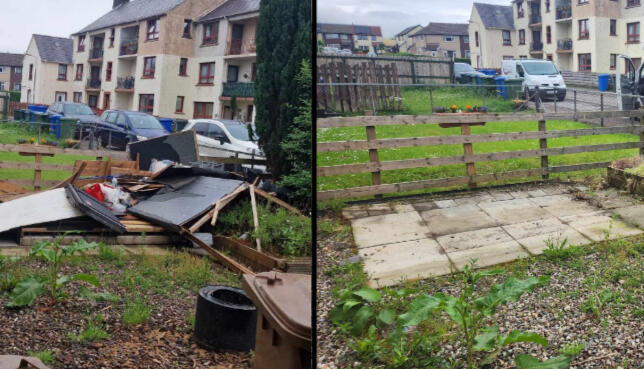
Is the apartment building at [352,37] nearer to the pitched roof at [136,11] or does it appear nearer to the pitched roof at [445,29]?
the pitched roof at [445,29]

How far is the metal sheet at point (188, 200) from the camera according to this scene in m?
2.37

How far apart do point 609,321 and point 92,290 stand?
1812mm

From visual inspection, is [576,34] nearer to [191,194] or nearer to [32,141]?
[191,194]

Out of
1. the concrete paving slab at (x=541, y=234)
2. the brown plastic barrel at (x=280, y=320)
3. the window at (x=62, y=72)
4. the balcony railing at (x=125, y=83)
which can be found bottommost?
the brown plastic barrel at (x=280, y=320)

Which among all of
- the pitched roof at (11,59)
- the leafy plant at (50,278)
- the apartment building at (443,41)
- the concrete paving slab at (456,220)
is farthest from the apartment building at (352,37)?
the pitched roof at (11,59)

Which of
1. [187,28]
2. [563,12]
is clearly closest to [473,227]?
[563,12]

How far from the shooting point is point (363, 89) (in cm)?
193

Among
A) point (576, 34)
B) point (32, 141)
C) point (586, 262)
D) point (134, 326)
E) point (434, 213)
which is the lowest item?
point (134, 326)

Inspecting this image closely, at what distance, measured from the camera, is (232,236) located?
237 centimetres

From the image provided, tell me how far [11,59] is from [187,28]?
80 cm

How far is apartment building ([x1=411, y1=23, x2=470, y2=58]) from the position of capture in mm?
1966

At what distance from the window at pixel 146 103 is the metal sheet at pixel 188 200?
0.34 meters

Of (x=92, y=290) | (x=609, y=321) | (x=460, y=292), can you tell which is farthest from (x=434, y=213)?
(x=92, y=290)

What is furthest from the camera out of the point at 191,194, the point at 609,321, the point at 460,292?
the point at 191,194
